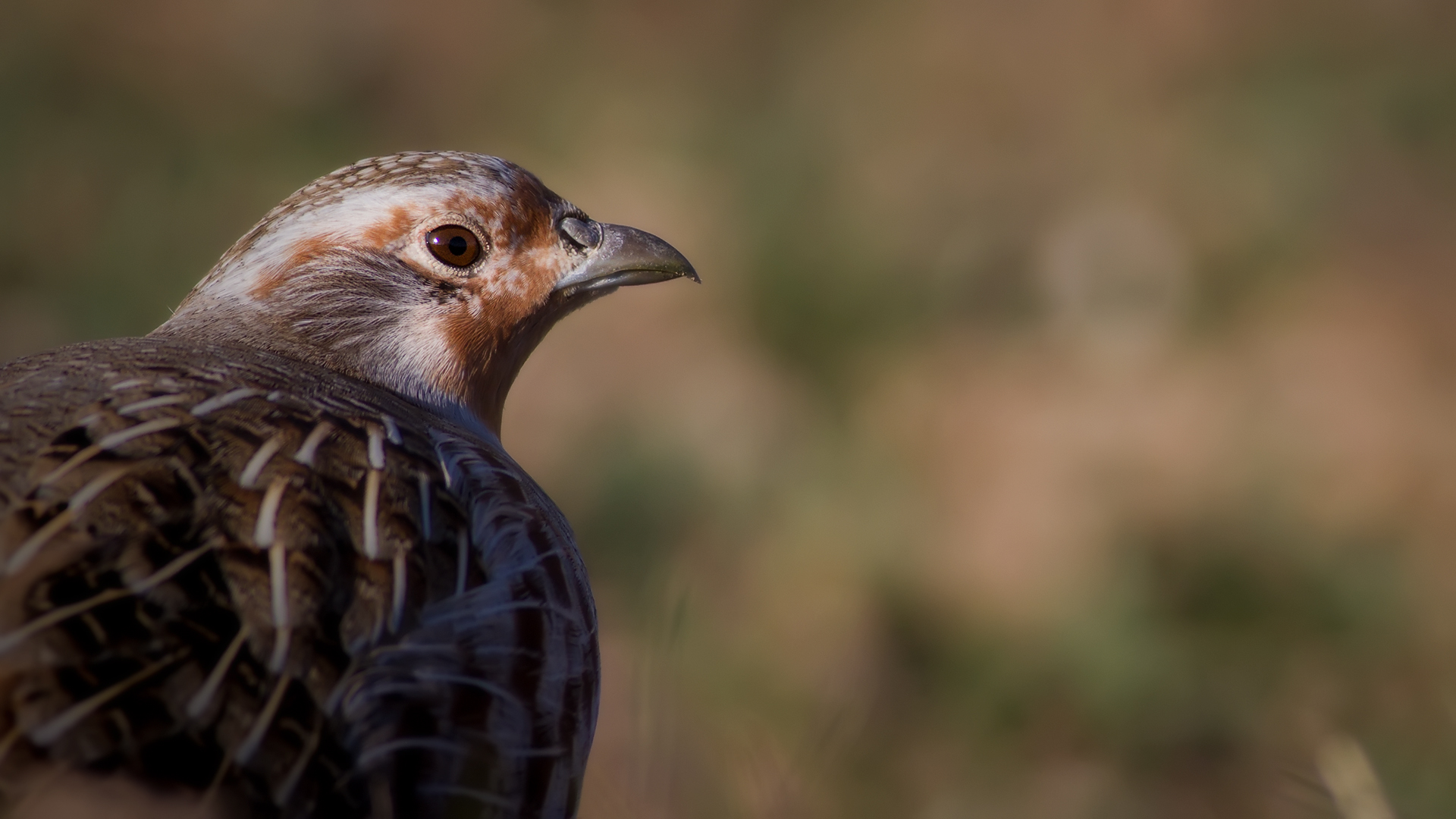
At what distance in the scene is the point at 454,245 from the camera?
294 cm

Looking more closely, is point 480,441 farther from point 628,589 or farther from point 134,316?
point 134,316

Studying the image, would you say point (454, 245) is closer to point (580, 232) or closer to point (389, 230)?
point (389, 230)

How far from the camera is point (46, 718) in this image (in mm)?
1541

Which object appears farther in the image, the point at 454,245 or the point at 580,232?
the point at 580,232

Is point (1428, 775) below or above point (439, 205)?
below

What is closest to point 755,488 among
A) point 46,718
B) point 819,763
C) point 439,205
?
point 439,205

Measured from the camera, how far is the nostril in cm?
308

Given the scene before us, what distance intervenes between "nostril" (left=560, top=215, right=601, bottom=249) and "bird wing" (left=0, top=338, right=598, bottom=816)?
0.88 m

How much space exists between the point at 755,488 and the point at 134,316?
2898mm

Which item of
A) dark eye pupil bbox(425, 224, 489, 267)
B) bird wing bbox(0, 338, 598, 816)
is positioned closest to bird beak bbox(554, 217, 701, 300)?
dark eye pupil bbox(425, 224, 489, 267)

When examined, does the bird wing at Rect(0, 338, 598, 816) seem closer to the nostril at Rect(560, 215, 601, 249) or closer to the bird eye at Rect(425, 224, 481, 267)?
the bird eye at Rect(425, 224, 481, 267)

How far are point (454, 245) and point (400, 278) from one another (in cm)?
14

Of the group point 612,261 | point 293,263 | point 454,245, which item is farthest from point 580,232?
point 293,263

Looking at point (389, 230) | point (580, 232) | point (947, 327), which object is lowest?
point (389, 230)
